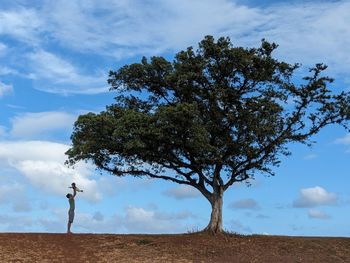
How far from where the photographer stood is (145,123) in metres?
28.5

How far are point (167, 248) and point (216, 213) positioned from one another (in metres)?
5.00

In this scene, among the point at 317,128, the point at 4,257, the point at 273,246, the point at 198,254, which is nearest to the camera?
the point at 4,257

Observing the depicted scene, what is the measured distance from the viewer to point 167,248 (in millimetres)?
28000

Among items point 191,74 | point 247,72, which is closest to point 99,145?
point 191,74

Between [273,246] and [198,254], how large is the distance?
460 centimetres

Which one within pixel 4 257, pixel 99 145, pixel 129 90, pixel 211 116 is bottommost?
pixel 4 257

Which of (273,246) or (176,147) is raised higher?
(176,147)

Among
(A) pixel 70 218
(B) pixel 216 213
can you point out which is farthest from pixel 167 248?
(A) pixel 70 218

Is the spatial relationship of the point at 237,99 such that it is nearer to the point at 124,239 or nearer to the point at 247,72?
the point at 247,72

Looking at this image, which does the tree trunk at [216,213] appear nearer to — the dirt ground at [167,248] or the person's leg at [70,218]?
the dirt ground at [167,248]

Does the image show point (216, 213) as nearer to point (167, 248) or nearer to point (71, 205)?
point (167, 248)

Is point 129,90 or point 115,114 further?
point 129,90

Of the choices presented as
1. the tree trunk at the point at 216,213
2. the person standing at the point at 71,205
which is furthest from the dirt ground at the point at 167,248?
the person standing at the point at 71,205

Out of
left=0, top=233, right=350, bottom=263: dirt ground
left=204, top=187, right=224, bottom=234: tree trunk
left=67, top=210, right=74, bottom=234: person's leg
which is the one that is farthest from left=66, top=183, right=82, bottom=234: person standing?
left=204, top=187, right=224, bottom=234: tree trunk
